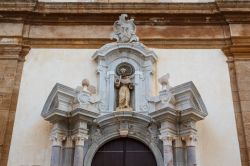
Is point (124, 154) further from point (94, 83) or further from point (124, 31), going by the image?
point (124, 31)

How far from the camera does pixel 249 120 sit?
23.3ft

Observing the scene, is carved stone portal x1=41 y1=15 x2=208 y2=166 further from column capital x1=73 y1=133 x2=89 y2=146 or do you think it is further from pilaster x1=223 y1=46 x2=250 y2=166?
pilaster x1=223 y1=46 x2=250 y2=166

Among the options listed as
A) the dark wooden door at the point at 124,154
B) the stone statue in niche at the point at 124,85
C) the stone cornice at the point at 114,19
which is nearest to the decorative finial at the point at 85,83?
the stone statue in niche at the point at 124,85

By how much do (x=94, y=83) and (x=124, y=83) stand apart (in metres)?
0.64

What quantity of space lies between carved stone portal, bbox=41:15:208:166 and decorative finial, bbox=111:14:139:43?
94 cm

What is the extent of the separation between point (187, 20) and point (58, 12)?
9.62 feet

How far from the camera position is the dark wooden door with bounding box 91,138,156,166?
22.5 feet

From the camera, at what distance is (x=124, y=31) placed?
8.06 m

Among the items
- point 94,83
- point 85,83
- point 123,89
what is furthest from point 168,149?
point 94,83

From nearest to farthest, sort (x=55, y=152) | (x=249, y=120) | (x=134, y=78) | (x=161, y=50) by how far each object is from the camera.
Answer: (x=55, y=152)
(x=249, y=120)
(x=134, y=78)
(x=161, y=50)

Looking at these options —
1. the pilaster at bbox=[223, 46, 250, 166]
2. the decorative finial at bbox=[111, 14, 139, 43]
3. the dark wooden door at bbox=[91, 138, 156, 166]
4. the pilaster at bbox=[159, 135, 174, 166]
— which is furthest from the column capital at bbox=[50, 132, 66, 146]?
the pilaster at bbox=[223, 46, 250, 166]

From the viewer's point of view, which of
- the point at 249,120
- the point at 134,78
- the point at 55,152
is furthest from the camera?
the point at 134,78

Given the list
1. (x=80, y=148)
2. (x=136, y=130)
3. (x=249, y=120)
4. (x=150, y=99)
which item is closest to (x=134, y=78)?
(x=150, y=99)

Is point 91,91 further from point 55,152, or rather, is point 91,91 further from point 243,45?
point 243,45
